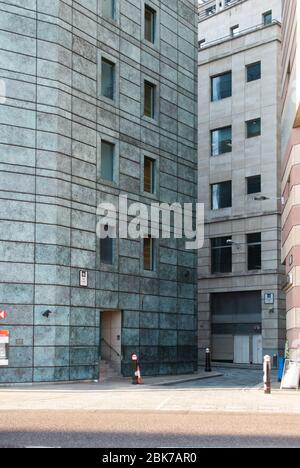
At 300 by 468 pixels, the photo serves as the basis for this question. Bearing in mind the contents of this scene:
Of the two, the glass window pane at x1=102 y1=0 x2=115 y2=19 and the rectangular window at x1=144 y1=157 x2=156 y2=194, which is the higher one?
the glass window pane at x1=102 y1=0 x2=115 y2=19

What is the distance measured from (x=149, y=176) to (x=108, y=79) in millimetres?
5359

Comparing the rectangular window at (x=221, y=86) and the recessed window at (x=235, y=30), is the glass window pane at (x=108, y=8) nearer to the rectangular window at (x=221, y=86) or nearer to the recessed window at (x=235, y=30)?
the rectangular window at (x=221, y=86)

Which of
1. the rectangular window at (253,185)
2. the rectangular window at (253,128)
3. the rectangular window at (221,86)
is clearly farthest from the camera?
the rectangular window at (221,86)

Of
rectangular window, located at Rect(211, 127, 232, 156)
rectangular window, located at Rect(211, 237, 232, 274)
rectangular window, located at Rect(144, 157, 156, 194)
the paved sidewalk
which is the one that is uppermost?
rectangular window, located at Rect(211, 127, 232, 156)

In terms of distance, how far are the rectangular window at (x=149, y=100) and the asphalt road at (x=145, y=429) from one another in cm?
2148

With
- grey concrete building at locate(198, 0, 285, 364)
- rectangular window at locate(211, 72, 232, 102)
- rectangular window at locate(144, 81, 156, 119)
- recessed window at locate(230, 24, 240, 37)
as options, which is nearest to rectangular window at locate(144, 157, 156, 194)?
rectangular window at locate(144, 81, 156, 119)

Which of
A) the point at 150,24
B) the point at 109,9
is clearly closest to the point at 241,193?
the point at 150,24

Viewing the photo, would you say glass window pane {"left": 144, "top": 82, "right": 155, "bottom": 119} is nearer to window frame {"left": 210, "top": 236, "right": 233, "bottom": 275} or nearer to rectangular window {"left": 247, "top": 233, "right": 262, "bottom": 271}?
rectangular window {"left": 247, "top": 233, "right": 262, "bottom": 271}

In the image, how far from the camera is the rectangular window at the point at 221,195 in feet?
170

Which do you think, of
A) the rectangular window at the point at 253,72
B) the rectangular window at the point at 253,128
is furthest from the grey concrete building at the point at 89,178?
the rectangular window at the point at 253,72

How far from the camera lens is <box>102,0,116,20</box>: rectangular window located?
33.6 metres

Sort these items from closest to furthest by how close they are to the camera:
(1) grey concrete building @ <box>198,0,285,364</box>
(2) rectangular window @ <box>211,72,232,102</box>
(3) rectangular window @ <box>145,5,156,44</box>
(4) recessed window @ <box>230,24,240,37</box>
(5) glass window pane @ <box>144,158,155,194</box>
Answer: (5) glass window pane @ <box>144,158,155,194</box>
(3) rectangular window @ <box>145,5,156,44</box>
(1) grey concrete building @ <box>198,0,285,364</box>
(2) rectangular window @ <box>211,72,232,102</box>
(4) recessed window @ <box>230,24,240,37</box>
